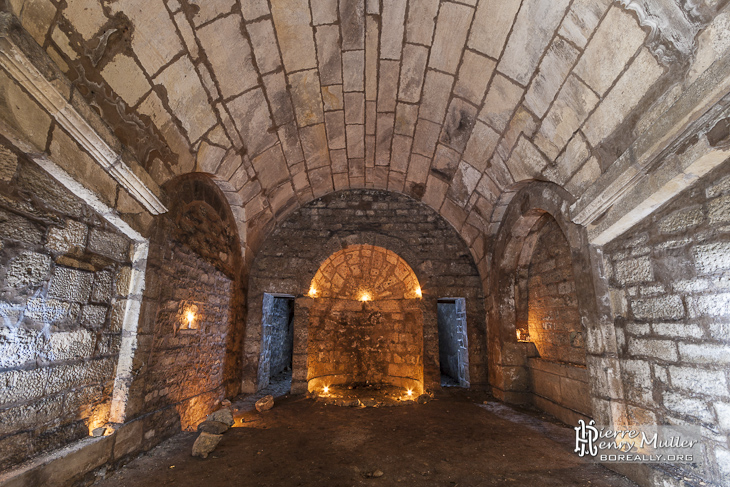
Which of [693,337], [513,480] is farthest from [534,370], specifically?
[693,337]

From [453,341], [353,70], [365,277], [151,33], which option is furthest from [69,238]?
[453,341]

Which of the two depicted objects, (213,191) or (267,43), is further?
(213,191)

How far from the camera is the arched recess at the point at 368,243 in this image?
5566 mm

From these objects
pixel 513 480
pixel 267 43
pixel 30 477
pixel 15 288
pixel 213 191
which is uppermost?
pixel 267 43

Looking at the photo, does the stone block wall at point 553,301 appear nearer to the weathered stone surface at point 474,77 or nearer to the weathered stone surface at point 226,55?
the weathered stone surface at point 474,77

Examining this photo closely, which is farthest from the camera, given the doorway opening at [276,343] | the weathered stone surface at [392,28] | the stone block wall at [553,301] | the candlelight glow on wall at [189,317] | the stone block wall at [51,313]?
the doorway opening at [276,343]

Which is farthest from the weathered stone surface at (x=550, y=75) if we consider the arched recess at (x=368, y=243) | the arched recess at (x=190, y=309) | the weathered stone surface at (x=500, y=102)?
the arched recess at (x=190, y=309)

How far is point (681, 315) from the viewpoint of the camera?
2.23m

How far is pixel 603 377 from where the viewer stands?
2.80 m

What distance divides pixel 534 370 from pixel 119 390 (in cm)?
474

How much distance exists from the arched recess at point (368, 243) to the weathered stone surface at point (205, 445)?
232 centimetres

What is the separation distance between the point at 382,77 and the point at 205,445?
3.89 metres

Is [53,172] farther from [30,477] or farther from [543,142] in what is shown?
[543,142]

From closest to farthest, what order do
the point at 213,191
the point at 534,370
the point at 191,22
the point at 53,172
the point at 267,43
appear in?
the point at 53,172 < the point at 191,22 < the point at 267,43 < the point at 213,191 < the point at 534,370
